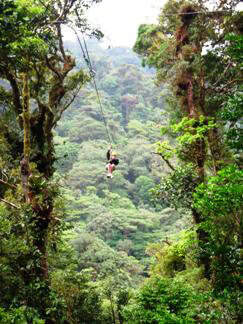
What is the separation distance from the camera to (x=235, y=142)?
200 inches

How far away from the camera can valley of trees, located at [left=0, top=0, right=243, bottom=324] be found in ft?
15.9

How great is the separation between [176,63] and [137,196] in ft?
84.7

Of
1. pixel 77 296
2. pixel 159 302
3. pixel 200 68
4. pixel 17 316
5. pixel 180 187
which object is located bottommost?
pixel 17 316

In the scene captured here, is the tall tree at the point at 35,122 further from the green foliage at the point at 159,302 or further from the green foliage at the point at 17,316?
the green foliage at the point at 159,302

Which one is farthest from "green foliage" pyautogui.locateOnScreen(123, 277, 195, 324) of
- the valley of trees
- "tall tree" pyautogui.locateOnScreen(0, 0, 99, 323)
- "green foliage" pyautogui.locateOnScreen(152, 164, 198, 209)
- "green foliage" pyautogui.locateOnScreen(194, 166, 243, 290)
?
Answer: "green foliage" pyautogui.locateOnScreen(152, 164, 198, 209)

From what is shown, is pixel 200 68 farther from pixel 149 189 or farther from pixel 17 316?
pixel 17 316

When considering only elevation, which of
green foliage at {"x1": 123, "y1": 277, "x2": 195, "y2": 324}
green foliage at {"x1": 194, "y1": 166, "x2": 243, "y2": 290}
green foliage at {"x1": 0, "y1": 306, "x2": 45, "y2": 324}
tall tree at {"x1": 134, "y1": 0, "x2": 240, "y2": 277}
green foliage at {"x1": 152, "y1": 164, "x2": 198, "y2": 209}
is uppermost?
tall tree at {"x1": 134, "y1": 0, "x2": 240, "y2": 277}

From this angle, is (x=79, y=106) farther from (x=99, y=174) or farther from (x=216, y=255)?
(x=216, y=255)

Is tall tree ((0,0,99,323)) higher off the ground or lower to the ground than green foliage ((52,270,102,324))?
higher

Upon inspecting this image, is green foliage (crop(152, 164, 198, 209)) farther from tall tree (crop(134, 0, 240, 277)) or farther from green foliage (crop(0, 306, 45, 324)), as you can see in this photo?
green foliage (crop(0, 306, 45, 324))

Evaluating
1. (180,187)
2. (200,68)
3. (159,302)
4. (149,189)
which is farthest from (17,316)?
(200,68)

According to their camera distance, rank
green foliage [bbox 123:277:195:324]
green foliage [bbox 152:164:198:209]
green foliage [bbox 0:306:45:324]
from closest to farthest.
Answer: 1. green foliage [bbox 0:306:45:324]
2. green foliage [bbox 123:277:195:324]
3. green foliage [bbox 152:164:198:209]

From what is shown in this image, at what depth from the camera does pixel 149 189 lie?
9.49m

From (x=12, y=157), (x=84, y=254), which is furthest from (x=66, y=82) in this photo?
(x=84, y=254)
